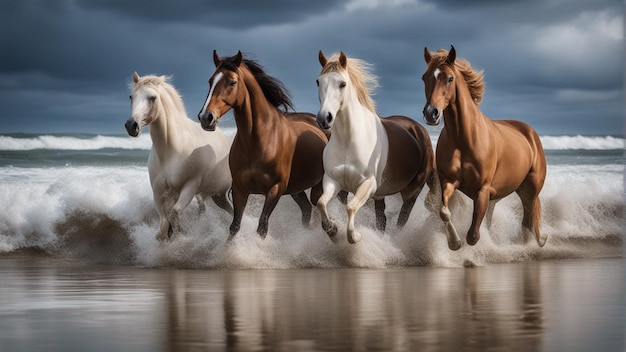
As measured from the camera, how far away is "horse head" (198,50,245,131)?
32.8 feet

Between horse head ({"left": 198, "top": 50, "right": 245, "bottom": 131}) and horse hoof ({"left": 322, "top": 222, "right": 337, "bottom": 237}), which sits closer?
Answer: horse hoof ({"left": 322, "top": 222, "right": 337, "bottom": 237})

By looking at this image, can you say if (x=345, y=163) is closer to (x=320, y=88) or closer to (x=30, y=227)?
(x=320, y=88)

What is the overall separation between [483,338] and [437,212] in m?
5.18

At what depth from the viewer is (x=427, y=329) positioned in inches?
237

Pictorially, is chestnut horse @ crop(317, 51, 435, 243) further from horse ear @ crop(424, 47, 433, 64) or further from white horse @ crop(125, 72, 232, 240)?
white horse @ crop(125, 72, 232, 240)

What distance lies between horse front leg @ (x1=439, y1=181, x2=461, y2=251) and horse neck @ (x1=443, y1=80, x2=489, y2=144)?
0.41 meters

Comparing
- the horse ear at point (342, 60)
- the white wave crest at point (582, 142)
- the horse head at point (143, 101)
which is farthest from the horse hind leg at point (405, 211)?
the white wave crest at point (582, 142)

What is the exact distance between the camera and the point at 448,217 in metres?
9.85

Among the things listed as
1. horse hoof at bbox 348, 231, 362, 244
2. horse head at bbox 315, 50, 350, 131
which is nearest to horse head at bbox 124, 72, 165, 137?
horse head at bbox 315, 50, 350, 131

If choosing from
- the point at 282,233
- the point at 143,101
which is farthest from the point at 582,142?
the point at 143,101

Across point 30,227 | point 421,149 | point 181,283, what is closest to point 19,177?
point 30,227

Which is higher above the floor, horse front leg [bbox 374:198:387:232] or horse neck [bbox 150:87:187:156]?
horse neck [bbox 150:87:187:156]

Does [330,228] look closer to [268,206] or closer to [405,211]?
[268,206]

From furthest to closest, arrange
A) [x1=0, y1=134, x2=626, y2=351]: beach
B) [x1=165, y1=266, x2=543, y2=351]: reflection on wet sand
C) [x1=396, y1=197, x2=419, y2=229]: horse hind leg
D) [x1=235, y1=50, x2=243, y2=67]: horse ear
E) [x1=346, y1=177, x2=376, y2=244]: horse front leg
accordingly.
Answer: [x1=396, y1=197, x2=419, y2=229]: horse hind leg → [x1=235, y1=50, x2=243, y2=67]: horse ear → [x1=346, y1=177, x2=376, y2=244]: horse front leg → [x1=0, y1=134, x2=626, y2=351]: beach → [x1=165, y1=266, x2=543, y2=351]: reflection on wet sand
